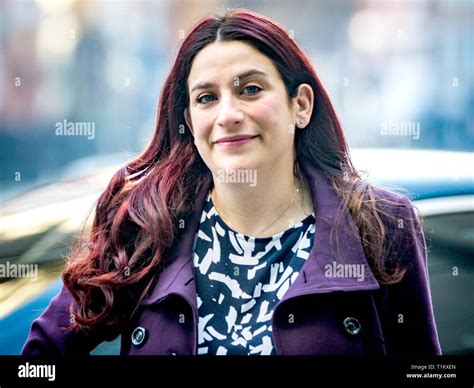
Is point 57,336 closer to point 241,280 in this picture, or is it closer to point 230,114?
point 241,280

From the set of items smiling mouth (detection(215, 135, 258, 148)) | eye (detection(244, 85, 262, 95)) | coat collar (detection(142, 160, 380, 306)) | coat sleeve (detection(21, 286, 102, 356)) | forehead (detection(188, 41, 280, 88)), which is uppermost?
forehead (detection(188, 41, 280, 88))

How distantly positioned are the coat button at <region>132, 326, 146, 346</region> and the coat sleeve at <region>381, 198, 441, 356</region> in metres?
0.94

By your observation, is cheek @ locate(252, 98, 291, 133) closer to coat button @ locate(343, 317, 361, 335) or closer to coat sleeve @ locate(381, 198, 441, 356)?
coat sleeve @ locate(381, 198, 441, 356)

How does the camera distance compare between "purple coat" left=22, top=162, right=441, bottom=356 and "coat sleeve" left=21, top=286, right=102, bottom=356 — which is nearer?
"purple coat" left=22, top=162, right=441, bottom=356

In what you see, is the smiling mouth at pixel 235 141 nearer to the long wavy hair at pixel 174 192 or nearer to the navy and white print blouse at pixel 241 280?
the long wavy hair at pixel 174 192

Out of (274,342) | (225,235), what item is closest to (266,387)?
(274,342)

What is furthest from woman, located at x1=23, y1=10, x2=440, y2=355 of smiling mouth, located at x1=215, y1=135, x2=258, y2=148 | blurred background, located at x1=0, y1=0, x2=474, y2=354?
blurred background, located at x1=0, y1=0, x2=474, y2=354

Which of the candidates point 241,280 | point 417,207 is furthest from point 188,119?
point 417,207

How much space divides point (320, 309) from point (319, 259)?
0.19m

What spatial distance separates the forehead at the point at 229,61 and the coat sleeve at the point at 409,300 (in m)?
0.81

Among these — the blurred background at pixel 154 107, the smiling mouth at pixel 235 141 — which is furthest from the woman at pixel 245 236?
the blurred background at pixel 154 107

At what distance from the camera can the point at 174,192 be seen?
2.88 m

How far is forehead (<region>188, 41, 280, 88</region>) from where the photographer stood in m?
2.73

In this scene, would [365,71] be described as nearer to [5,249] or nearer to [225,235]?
[225,235]
